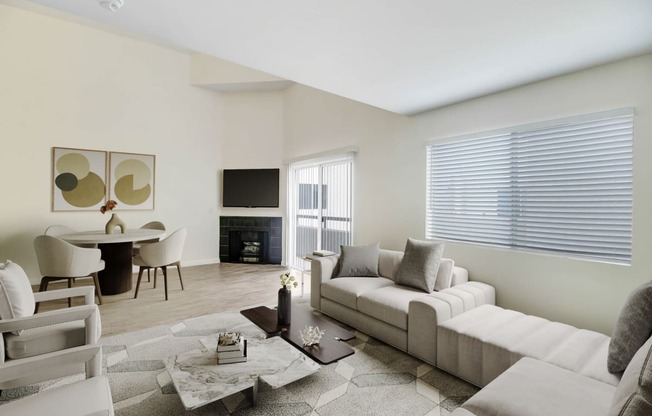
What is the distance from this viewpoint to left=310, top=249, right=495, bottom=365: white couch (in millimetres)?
2480

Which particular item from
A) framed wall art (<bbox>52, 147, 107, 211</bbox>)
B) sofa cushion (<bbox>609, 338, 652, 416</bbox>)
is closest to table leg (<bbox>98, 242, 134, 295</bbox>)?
framed wall art (<bbox>52, 147, 107, 211</bbox>)

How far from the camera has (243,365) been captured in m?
1.96

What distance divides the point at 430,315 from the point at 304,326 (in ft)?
3.37

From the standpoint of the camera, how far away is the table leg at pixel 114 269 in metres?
4.19

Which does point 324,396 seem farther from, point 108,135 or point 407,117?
point 108,135

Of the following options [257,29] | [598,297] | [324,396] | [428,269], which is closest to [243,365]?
[324,396]

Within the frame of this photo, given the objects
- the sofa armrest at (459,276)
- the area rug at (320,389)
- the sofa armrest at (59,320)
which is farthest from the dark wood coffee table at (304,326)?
the sofa armrest at (459,276)

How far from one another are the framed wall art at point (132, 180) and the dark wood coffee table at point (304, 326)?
3876 mm

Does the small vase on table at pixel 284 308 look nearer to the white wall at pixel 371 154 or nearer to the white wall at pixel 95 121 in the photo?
the white wall at pixel 371 154

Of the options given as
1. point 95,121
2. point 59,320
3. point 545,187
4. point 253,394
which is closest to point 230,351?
point 253,394

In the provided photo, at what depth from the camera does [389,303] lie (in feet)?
9.23

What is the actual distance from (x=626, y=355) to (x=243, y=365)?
6.81 ft

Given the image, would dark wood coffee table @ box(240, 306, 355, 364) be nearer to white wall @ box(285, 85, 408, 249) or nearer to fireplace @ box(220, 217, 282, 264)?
white wall @ box(285, 85, 408, 249)

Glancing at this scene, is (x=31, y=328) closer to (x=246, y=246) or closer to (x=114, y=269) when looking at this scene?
(x=114, y=269)
